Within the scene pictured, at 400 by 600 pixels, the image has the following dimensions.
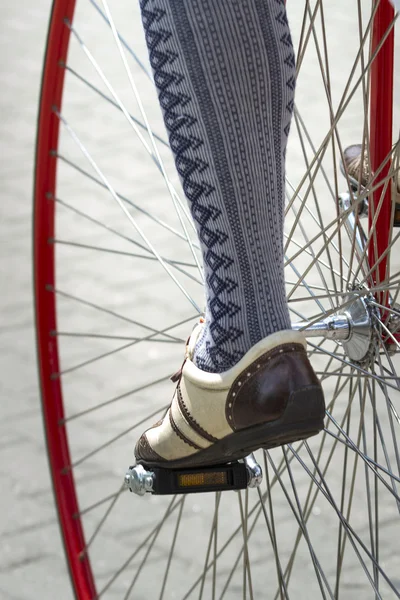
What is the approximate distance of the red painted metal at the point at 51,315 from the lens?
87cm

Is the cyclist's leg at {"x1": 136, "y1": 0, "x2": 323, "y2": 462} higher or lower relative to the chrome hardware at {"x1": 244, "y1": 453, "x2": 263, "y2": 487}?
higher

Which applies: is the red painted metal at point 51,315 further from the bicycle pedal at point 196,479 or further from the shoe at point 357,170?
the bicycle pedal at point 196,479

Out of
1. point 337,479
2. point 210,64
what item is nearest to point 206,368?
point 210,64

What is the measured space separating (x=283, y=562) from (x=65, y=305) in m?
0.43

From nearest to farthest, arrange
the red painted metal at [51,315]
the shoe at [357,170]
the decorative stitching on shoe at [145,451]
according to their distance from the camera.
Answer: the decorative stitching on shoe at [145,451]
the shoe at [357,170]
the red painted metal at [51,315]

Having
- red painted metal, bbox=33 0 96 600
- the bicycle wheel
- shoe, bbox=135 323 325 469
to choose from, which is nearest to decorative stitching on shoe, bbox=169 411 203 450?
shoe, bbox=135 323 325 469

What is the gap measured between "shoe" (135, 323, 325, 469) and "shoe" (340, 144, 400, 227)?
8.6 inches

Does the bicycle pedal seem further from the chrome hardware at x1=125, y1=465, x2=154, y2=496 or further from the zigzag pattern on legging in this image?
the zigzag pattern on legging

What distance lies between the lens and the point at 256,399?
0.44 m

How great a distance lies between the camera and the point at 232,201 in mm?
428

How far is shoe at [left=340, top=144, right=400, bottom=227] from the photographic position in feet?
2.12

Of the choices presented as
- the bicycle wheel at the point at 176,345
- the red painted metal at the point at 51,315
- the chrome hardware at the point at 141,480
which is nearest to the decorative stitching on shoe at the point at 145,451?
the chrome hardware at the point at 141,480

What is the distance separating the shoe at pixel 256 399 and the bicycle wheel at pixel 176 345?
168mm

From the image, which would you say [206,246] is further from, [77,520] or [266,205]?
[77,520]
